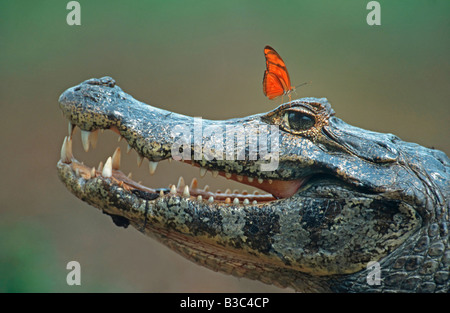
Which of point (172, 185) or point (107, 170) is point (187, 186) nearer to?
point (172, 185)

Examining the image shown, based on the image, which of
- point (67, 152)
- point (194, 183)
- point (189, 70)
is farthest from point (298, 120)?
point (189, 70)

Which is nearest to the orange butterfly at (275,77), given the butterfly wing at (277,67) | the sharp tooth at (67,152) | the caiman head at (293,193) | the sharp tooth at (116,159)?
the butterfly wing at (277,67)

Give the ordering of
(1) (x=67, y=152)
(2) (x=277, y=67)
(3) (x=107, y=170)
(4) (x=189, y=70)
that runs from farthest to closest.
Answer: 1. (4) (x=189, y=70)
2. (2) (x=277, y=67)
3. (1) (x=67, y=152)
4. (3) (x=107, y=170)

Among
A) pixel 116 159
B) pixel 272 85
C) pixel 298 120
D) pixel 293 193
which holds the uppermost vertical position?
pixel 272 85

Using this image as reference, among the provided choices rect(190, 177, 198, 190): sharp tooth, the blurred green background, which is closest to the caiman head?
rect(190, 177, 198, 190): sharp tooth

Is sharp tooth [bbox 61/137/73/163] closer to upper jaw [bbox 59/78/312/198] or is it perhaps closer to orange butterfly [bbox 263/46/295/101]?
upper jaw [bbox 59/78/312/198]

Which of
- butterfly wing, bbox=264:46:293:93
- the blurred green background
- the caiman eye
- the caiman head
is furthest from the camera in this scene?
the blurred green background
